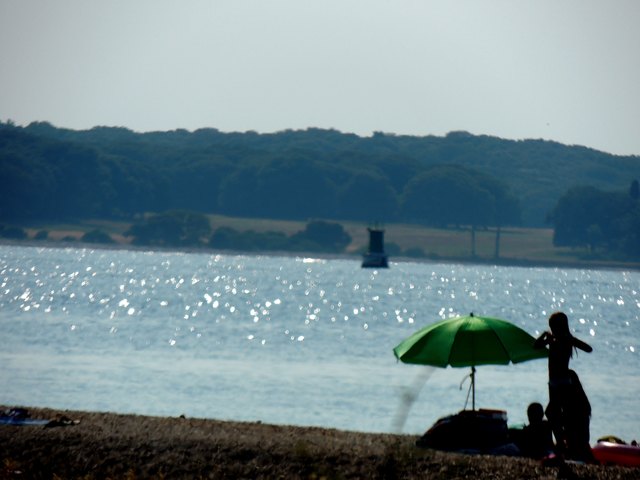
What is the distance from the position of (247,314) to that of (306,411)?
41.9 meters

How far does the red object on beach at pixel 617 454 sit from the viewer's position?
611 inches

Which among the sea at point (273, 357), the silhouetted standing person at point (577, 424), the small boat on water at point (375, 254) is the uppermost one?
the silhouetted standing person at point (577, 424)

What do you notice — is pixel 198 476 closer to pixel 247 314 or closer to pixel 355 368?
pixel 355 368

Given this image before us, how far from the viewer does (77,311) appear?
6938 cm

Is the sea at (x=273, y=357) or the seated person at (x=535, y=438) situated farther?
the sea at (x=273, y=357)

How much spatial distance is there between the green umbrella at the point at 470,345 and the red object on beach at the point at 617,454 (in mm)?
1159

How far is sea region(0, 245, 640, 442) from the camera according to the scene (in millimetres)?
30297

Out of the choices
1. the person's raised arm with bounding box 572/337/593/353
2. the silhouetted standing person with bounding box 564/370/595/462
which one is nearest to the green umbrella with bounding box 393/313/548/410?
the silhouetted standing person with bounding box 564/370/595/462

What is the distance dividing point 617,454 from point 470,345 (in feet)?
6.34

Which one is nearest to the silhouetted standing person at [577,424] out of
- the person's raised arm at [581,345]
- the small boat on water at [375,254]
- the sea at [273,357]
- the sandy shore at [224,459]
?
the person's raised arm at [581,345]

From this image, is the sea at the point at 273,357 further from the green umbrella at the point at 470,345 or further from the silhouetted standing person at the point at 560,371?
the silhouetted standing person at the point at 560,371

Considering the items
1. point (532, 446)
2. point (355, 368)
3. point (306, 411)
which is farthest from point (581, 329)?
point (532, 446)

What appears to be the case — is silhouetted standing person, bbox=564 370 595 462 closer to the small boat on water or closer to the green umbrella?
the green umbrella

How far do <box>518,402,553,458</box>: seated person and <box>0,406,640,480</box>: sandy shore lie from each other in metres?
0.97
